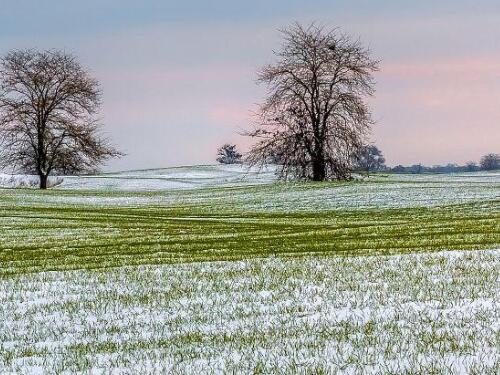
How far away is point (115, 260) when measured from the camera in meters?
18.6

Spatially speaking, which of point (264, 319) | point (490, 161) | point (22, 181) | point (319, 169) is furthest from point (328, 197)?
point (490, 161)

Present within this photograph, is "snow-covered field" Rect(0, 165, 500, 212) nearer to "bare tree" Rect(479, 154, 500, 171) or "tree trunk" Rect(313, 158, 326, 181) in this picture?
"tree trunk" Rect(313, 158, 326, 181)

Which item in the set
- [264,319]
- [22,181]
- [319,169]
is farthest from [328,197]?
[22,181]

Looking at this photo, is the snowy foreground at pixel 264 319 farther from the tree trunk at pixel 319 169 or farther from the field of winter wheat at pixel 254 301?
the tree trunk at pixel 319 169

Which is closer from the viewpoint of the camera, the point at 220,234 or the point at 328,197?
the point at 220,234

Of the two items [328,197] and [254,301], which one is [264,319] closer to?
[254,301]

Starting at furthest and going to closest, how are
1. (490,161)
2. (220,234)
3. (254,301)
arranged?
(490,161), (220,234), (254,301)

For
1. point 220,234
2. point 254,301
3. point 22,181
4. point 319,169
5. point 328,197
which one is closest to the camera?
point 254,301

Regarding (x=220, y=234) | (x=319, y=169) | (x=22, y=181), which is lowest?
(x=220, y=234)

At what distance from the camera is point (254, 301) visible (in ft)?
36.6

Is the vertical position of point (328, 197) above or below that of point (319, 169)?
below

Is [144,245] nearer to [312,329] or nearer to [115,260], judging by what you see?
[115,260]

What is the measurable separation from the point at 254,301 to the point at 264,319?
134 cm

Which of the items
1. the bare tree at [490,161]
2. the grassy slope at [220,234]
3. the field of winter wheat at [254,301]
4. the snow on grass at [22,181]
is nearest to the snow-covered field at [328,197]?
the grassy slope at [220,234]
